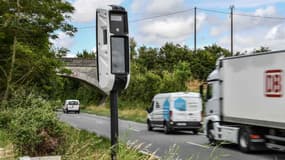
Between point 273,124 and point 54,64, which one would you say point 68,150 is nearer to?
point 273,124

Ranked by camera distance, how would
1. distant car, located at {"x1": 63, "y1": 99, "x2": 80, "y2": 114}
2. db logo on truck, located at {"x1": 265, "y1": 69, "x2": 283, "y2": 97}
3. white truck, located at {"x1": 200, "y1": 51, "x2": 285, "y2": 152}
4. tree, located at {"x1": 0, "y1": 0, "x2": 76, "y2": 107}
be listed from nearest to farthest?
db logo on truck, located at {"x1": 265, "y1": 69, "x2": 283, "y2": 97} < white truck, located at {"x1": 200, "y1": 51, "x2": 285, "y2": 152} < tree, located at {"x1": 0, "y1": 0, "x2": 76, "y2": 107} < distant car, located at {"x1": 63, "y1": 99, "x2": 80, "y2": 114}

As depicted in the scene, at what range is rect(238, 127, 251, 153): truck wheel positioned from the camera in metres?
18.4

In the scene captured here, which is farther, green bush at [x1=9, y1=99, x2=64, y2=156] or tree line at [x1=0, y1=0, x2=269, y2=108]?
tree line at [x1=0, y1=0, x2=269, y2=108]

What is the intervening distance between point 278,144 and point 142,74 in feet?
146

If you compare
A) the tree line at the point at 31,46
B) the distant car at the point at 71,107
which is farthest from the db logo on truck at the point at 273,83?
the distant car at the point at 71,107

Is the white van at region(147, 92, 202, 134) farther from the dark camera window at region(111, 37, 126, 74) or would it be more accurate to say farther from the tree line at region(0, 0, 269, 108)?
the dark camera window at region(111, 37, 126, 74)

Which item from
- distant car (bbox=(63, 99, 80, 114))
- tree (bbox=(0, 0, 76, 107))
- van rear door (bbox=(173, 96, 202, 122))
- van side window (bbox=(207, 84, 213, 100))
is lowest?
distant car (bbox=(63, 99, 80, 114))

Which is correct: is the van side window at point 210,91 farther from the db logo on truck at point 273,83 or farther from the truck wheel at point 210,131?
the db logo on truck at point 273,83

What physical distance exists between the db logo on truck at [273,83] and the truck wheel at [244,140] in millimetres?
2105

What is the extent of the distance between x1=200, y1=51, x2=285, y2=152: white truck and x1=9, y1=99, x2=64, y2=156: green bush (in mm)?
8046

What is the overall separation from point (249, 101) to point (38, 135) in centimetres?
988

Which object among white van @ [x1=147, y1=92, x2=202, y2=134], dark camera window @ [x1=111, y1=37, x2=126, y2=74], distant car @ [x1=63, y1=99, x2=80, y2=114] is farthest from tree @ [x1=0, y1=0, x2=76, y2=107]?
distant car @ [x1=63, y1=99, x2=80, y2=114]

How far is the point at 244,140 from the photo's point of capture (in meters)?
18.7

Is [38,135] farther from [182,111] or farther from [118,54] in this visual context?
[182,111]
